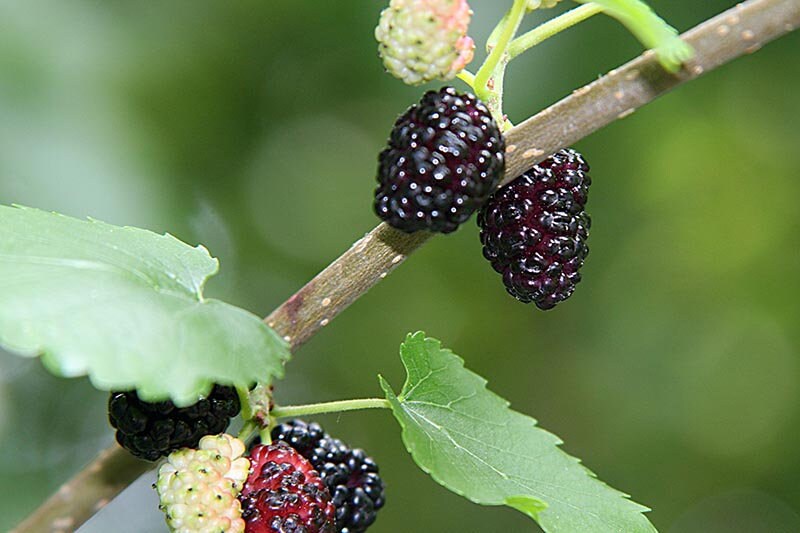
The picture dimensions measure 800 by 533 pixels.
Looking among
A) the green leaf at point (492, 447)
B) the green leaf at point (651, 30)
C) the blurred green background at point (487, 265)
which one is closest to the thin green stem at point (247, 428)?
the green leaf at point (492, 447)

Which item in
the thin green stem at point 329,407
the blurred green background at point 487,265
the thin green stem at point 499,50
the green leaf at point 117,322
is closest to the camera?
the green leaf at point 117,322

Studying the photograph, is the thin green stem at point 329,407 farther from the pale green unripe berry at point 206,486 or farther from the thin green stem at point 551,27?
the thin green stem at point 551,27

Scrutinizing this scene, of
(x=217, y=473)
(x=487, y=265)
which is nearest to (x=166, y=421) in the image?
(x=217, y=473)

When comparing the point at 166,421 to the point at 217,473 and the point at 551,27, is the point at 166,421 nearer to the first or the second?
the point at 217,473

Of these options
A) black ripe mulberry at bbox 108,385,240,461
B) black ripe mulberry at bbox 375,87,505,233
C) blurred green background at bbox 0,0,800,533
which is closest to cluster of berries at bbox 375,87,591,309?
black ripe mulberry at bbox 375,87,505,233

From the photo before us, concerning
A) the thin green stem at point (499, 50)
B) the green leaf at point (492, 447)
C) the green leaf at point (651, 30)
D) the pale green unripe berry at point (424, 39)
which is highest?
the pale green unripe berry at point (424, 39)

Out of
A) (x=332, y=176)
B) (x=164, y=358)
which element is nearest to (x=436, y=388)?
(x=164, y=358)
